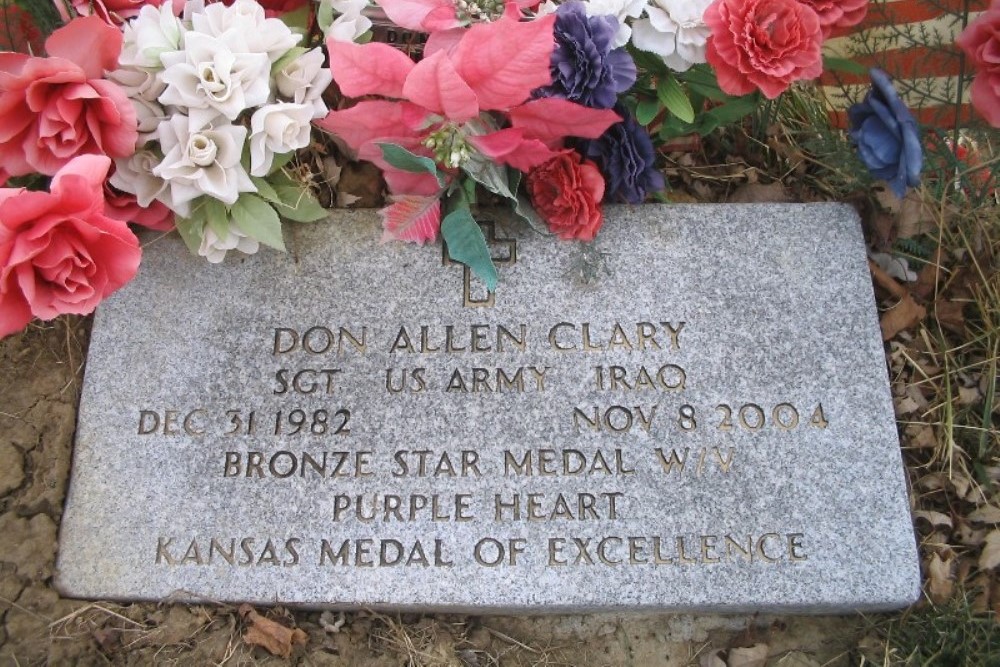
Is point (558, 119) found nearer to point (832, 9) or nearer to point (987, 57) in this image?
point (832, 9)

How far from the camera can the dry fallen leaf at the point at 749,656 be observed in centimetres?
202

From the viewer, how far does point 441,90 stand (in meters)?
1.83

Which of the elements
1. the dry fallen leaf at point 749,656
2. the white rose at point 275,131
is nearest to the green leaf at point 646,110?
the white rose at point 275,131

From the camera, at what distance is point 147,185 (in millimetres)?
1976

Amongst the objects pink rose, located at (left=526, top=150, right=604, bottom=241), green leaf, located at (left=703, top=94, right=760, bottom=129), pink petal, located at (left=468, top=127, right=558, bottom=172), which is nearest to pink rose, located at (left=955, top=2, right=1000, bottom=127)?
green leaf, located at (left=703, top=94, right=760, bottom=129)

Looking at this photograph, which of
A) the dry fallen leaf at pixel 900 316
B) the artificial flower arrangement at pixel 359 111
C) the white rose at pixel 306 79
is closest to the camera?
the artificial flower arrangement at pixel 359 111

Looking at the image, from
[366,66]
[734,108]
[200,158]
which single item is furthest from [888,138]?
[200,158]

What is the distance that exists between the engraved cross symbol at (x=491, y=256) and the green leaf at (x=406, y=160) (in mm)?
211

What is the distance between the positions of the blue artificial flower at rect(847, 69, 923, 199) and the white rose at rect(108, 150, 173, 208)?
167cm

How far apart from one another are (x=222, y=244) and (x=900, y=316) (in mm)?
1775

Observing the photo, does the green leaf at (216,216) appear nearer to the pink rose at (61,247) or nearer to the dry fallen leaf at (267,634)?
the pink rose at (61,247)

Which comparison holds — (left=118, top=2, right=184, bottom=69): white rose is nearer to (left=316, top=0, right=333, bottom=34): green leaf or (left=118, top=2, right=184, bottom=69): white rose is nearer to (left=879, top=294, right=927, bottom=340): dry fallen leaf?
(left=316, top=0, right=333, bottom=34): green leaf

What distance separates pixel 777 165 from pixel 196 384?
1724 mm

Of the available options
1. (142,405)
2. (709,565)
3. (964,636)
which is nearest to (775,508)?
(709,565)
